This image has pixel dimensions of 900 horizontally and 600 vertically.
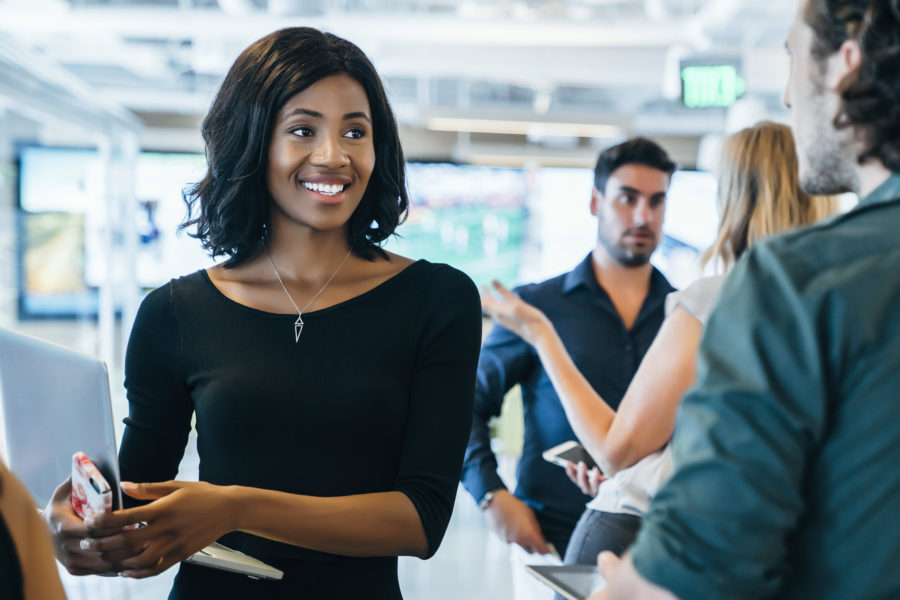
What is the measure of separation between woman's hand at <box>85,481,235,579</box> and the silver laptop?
1.4 inches

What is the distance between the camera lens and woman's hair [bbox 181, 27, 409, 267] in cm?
145

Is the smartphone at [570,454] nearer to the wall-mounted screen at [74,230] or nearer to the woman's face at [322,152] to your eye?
the woman's face at [322,152]

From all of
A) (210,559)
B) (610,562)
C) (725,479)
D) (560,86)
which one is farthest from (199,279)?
(560,86)

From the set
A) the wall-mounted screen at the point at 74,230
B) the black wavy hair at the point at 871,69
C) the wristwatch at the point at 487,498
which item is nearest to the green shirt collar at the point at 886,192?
the black wavy hair at the point at 871,69

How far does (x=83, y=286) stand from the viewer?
→ 9.24 meters

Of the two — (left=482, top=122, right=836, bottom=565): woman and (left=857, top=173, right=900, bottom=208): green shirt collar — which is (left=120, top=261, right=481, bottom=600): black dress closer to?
(left=482, top=122, right=836, bottom=565): woman

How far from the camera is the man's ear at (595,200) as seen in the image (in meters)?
2.67

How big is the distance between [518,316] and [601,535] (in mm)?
582

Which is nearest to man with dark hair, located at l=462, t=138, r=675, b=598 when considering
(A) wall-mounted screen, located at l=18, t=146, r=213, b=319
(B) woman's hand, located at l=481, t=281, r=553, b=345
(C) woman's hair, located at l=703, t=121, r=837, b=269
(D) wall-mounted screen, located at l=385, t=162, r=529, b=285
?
(B) woman's hand, located at l=481, t=281, r=553, b=345

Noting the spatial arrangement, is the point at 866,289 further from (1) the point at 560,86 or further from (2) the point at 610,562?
(1) the point at 560,86

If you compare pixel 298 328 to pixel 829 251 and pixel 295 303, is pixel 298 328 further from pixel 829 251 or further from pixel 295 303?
pixel 829 251

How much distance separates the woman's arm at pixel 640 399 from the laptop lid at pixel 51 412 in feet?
2.89

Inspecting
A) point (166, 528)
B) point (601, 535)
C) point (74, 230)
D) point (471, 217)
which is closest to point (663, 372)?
point (601, 535)

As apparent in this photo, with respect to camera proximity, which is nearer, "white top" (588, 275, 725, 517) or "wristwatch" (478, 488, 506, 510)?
"white top" (588, 275, 725, 517)
